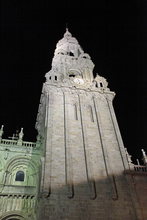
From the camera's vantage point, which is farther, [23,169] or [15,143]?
[15,143]

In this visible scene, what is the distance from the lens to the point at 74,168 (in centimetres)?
1841

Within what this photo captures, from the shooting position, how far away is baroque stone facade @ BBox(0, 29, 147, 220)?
16.0m

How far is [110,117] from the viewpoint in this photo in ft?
80.5

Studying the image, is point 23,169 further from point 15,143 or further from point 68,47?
point 68,47

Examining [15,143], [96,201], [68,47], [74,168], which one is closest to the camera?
[96,201]

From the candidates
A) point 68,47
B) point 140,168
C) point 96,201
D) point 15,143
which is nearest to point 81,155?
Result: point 96,201

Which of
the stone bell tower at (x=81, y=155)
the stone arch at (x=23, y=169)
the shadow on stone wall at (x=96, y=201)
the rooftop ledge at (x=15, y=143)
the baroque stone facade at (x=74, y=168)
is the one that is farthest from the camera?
the rooftop ledge at (x=15, y=143)

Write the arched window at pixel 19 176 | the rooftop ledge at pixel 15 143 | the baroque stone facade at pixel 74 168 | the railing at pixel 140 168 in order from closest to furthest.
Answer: the baroque stone facade at pixel 74 168, the railing at pixel 140 168, the arched window at pixel 19 176, the rooftop ledge at pixel 15 143

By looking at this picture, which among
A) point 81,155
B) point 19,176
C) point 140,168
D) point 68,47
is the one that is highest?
point 68,47

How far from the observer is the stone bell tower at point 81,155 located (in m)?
15.9

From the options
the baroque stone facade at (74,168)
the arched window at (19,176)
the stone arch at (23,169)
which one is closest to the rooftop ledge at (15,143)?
the baroque stone facade at (74,168)

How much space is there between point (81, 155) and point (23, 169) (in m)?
7.48

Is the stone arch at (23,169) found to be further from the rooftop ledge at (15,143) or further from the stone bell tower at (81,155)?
the stone bell tower at (81,155)

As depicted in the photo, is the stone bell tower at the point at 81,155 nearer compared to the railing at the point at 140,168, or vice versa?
the stone bell tower at the point at 81,155
